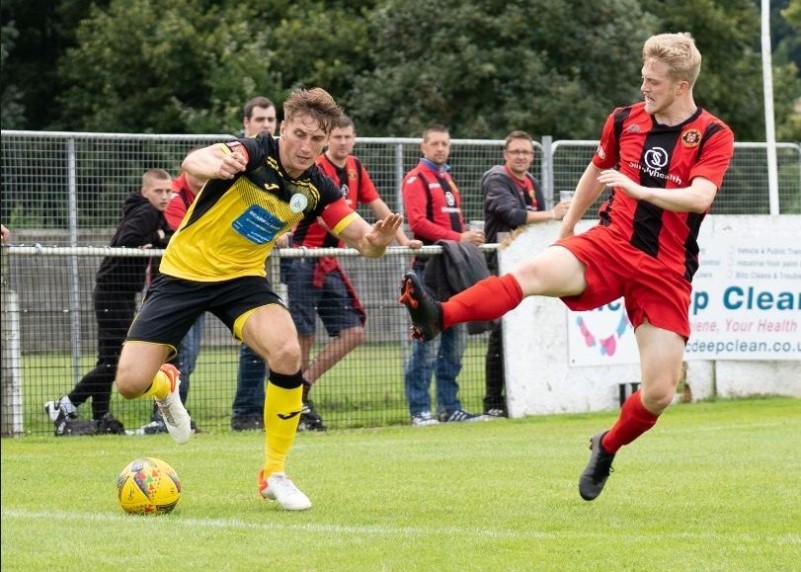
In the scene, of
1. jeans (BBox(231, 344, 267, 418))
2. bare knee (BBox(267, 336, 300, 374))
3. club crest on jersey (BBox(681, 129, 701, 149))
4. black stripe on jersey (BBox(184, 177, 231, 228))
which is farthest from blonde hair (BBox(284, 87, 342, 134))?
jeans (BBox(231, 344, 267, 418))

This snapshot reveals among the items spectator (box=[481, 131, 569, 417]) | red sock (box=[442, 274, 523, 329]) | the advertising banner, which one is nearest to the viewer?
red sock (box=[442, 274, 523, 329])

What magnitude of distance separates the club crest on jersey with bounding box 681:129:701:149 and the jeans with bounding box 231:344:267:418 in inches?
217

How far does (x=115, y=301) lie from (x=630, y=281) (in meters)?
5.79

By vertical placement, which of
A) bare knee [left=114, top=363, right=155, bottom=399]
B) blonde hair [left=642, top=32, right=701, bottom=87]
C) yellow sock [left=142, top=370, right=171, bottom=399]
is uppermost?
blonde hair [left=642, top=32, right=701, bottom=87]

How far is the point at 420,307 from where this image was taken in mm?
7398

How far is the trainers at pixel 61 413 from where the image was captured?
12344 mm

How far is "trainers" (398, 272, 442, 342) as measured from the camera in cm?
738

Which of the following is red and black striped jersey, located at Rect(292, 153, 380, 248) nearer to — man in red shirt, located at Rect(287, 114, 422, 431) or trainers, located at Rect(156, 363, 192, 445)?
man in red shirt, located at Rect(287, 114, 422, 431)

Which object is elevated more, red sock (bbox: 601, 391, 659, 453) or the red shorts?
the red shorts

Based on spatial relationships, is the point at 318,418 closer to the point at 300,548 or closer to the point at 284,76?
the point at 300,548

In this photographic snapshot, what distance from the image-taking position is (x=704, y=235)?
14984 millimetres

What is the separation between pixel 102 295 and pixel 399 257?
10.1 ft

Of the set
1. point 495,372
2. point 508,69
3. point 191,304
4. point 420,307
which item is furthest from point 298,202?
point 508,69

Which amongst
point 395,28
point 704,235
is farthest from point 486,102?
point 704,235
